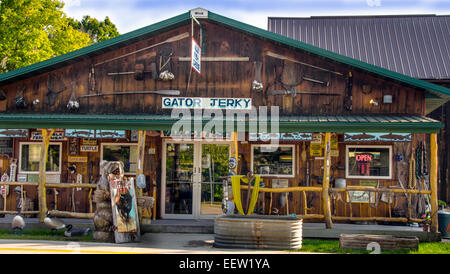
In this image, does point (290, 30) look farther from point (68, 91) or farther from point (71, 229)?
point (71, 229)

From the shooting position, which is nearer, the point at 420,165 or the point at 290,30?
the point at 420,165

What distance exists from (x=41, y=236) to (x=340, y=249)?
6913mm

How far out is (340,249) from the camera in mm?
10922

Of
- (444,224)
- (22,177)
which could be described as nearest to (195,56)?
(22,177)

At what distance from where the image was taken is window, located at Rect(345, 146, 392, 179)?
1465 centimetres

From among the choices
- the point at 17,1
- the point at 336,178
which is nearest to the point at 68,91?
the point at 336,178

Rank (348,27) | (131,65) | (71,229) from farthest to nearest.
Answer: (348,27) < (131,65) < (71,229)

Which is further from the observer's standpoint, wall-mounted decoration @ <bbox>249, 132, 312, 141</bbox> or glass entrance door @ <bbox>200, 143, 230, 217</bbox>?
glass entrance door @ <bbox>200, 143, 230, 217</bbox>

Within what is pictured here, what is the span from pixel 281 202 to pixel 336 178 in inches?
68.2

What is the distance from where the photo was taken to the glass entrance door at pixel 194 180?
14.9 meters

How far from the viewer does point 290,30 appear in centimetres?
2322

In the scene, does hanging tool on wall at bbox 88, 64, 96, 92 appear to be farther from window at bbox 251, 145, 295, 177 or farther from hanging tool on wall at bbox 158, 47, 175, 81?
window at bbox 251, 145, 295, 177

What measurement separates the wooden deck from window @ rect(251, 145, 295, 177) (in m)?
1.83

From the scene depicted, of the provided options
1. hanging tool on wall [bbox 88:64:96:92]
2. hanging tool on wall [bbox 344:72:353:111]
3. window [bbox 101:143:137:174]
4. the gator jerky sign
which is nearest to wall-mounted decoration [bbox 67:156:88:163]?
window [bbox 101:143:137:174]
